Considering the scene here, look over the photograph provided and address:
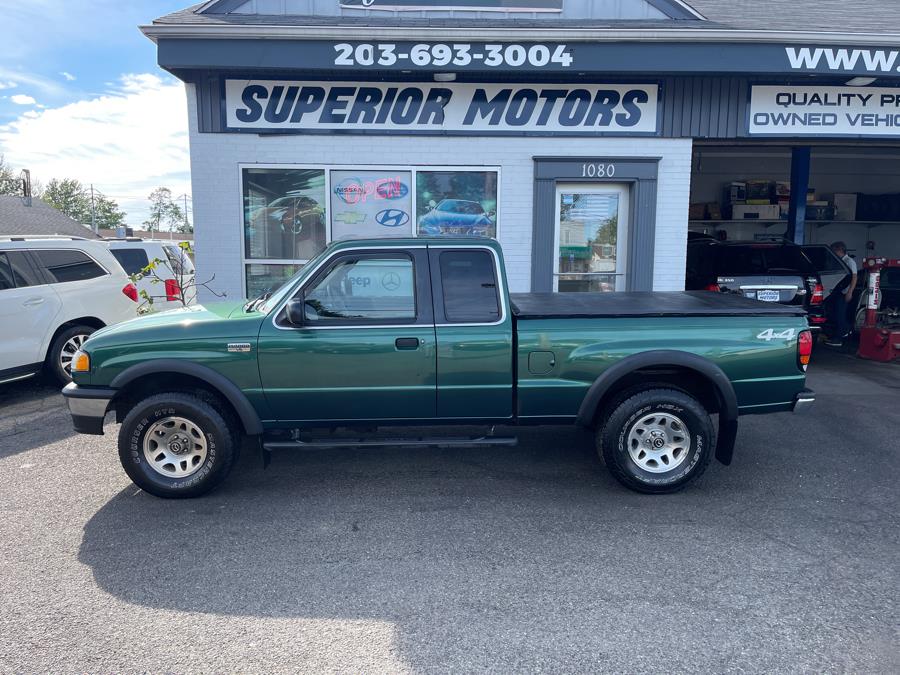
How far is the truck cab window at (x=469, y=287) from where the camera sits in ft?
15.8

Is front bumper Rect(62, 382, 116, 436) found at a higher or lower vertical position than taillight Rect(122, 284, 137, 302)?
lower

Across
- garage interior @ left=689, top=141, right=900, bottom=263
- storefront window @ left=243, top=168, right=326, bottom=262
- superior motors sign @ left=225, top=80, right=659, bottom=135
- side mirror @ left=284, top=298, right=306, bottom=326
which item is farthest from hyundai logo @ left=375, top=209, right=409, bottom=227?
garage interior @ left=689, top=141, right=900, bottom=263

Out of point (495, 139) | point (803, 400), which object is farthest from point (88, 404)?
point (495, 139)

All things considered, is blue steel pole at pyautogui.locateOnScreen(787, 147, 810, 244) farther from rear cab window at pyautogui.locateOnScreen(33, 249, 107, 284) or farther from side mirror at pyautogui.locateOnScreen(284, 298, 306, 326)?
rear cab window at pyautogui.locateOnScreen(33, 249, 107, 284)

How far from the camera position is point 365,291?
486cm

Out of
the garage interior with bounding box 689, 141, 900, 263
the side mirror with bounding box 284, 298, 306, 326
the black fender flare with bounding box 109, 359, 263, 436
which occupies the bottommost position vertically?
the black fender flare with bounding box 109, 359, 263, 436

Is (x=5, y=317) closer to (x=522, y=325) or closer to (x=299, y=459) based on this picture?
(x=299, y=459)

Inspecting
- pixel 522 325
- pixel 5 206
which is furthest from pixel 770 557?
pixel 5 206

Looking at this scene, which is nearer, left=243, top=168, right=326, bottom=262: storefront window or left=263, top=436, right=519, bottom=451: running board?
left=263, top=436, right=519, bottom=451: running board

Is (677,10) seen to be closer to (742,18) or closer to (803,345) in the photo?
(742,18)

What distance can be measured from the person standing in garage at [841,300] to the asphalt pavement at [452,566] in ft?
19.9

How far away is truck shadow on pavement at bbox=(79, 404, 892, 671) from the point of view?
3.20 metres

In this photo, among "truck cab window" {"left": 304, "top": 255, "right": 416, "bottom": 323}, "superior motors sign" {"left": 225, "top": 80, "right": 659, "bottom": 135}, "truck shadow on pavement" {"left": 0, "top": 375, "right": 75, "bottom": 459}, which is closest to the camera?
"truck cab window" {"left": 304, "top": 255, "right": 416, "bottom": 323}

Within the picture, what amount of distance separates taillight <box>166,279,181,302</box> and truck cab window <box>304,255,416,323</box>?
5.71 m
